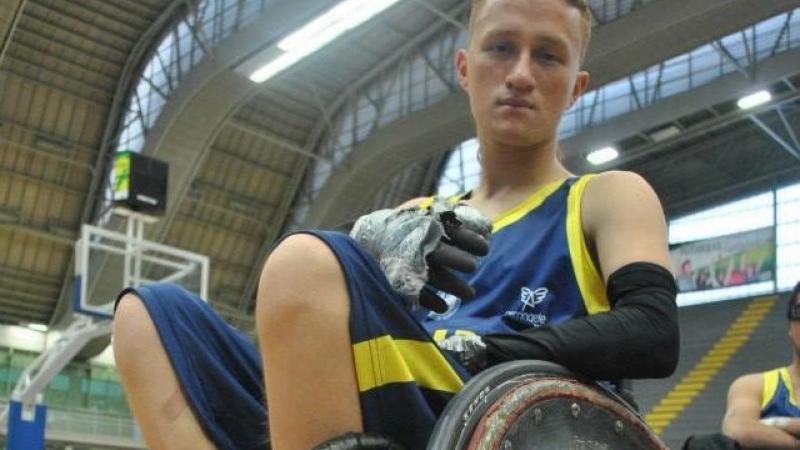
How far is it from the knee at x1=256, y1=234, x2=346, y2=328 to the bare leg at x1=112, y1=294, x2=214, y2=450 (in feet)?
2.56

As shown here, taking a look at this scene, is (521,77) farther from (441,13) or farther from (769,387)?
(441,13)

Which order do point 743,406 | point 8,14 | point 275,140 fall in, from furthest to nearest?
1. point 275,140
2. point 8,14
3. point 743,406

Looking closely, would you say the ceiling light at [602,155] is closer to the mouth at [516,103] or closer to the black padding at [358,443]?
the mouth at [516,103]

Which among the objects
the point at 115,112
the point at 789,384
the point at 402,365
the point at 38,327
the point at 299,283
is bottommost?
the point at 402,365

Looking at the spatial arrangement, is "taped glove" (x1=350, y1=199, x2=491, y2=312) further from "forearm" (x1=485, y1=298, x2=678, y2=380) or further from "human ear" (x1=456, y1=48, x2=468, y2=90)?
"human ear" (x1=456, y1=48, x2=468, y2=90)

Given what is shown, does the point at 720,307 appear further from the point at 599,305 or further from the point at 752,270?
the point at 599,305

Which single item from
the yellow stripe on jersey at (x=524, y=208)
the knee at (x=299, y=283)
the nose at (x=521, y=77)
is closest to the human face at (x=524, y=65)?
the nose at (x=521, y=77)

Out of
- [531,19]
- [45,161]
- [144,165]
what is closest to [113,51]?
[45,161]

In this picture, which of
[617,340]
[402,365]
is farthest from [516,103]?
[402,365]

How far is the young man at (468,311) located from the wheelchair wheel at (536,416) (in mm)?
81

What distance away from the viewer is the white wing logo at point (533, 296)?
79.0 inches

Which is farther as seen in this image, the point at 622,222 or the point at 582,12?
the point at 582,12

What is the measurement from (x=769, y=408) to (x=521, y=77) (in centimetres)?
260

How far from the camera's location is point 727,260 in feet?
81.2
